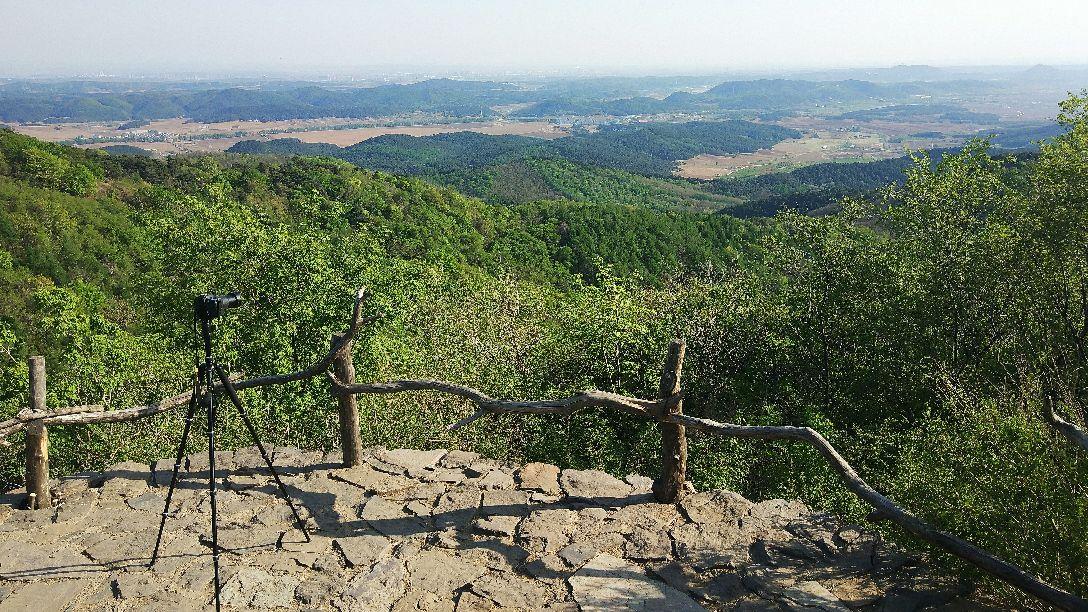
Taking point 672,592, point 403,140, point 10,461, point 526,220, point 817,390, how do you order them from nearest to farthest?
1. point 672,592
2. point 10,461
3. point 817,390
4. point 526,220
5. point 403,140

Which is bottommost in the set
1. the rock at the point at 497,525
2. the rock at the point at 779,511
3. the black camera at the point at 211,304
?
the rock at the point at 497,525

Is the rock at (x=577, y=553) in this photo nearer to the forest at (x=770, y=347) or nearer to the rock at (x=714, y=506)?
the rock at (x=714, y=506)

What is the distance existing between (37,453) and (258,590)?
277cm

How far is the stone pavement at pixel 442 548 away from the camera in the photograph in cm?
483

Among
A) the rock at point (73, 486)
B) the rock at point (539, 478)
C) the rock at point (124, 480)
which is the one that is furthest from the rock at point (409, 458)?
the rock at point (73, 486)

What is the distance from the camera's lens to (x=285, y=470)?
270 inches

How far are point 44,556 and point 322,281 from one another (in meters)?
7.01

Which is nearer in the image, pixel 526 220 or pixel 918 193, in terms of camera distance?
pixel 918 193

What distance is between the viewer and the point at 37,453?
605cm

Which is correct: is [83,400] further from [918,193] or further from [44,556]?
[918,193]

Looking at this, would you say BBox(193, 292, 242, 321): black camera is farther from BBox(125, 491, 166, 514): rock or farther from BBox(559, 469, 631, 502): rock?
BBox(559, 469, 631, 502): rock

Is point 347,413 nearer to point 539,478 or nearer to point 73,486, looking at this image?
point 539,478

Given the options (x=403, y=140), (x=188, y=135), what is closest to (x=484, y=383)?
(x=403, y=140)

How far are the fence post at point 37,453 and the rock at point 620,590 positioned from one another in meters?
4.77
